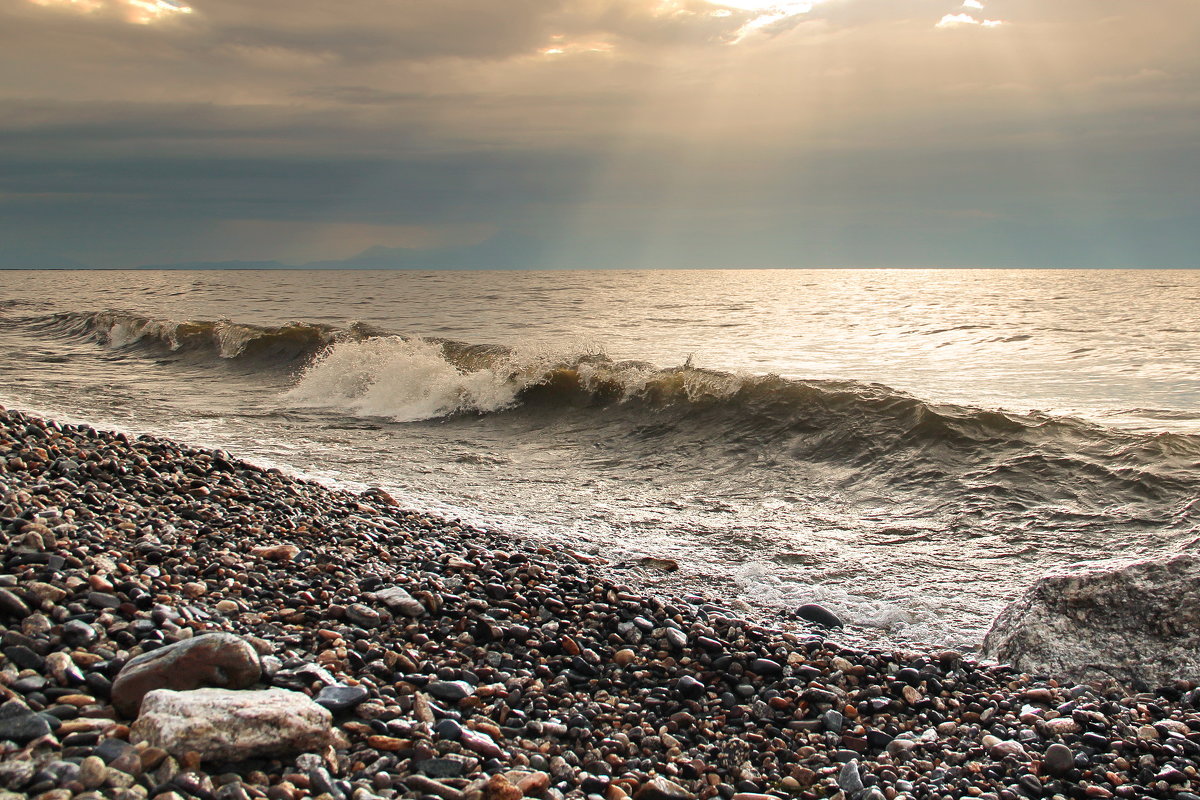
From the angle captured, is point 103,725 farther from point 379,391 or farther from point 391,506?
point 379,391

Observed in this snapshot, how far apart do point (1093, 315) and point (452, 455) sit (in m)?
36.6

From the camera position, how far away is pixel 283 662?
400cm

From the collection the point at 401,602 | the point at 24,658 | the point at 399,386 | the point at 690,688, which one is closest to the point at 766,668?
the point at 690,688

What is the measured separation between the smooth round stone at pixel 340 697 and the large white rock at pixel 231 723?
256 millimetres

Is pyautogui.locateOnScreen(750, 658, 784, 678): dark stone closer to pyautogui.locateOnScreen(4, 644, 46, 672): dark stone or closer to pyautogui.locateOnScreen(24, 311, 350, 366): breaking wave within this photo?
pyautogui.locateOnScreen(4, 644, 46, 672): dark stone

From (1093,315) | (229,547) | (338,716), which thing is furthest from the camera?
(1093,315)

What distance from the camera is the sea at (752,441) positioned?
24.9 feet

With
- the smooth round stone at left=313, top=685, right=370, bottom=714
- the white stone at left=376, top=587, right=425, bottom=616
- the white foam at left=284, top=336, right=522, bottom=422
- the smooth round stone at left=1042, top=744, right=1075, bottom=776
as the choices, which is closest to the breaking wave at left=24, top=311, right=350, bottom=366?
the white foam at left=284, top=336, right=522, bottom=422

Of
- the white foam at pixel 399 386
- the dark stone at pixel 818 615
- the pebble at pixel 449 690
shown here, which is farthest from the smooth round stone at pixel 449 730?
the white foam at pixel 399 386

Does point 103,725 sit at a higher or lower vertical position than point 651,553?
higher

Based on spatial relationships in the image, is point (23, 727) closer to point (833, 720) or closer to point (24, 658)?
point (24, 658)

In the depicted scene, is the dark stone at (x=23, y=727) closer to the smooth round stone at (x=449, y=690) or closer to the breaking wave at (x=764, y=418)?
the smooth round stone at (x=449, y=690)

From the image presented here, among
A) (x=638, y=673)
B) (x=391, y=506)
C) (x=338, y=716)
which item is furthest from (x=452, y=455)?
(x=338, y=716)

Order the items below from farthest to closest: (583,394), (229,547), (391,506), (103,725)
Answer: (583,394) → (391,506) → (229,547) → (103,725)
